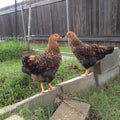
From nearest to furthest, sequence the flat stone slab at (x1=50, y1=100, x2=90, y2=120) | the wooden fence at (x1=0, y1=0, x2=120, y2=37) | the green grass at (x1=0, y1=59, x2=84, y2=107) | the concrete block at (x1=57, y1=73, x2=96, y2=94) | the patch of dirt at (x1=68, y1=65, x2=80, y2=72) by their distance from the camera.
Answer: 1. the flat stone slab at (x1=50, y1=100, x2=90, y2=120)
2. the green grass at (x1=0, y1=59, x2=84, y2=107)
3. the concrete block at (x1=57, y1=73, x2=96, y2=94)
4. the patch of dirt at (x1=68, y1=65, x2=80, y2=72)
5. the wooden fence at (x1=0, y1=0, x2=120, y2=37)

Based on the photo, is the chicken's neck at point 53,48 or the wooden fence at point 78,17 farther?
the wooden fence at point 78,17

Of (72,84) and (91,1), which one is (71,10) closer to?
(91,1)

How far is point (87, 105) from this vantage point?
2.67 metres

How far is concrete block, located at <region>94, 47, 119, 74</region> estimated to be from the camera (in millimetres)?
3545

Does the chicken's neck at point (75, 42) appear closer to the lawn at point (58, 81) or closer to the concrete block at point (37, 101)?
the lawn at point (58, 81)

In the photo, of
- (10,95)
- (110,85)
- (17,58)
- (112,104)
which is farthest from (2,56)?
(112,104)

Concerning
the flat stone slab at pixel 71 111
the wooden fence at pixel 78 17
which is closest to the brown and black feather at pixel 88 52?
the flat stone slab at pixel 71 111

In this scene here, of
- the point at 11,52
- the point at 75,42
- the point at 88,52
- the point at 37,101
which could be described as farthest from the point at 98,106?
the point at 11,52

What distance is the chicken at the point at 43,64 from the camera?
2688 millimetres

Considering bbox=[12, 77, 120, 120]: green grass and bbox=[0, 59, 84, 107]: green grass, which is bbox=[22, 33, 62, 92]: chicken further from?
bbox=[12, 77, 120, 120]: green grass

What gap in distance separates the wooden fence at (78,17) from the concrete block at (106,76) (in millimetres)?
2280

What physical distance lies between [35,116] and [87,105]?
70 cm

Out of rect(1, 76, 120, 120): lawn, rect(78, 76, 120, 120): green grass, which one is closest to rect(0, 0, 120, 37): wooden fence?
rect(78, 76, 120, 120): green grass

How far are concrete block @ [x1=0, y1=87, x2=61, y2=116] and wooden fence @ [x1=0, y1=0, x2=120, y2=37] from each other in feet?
12.3
